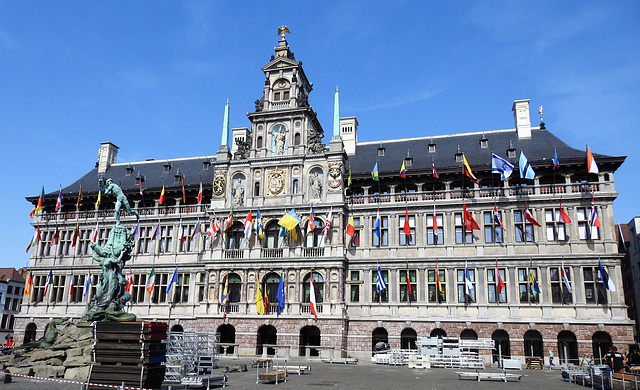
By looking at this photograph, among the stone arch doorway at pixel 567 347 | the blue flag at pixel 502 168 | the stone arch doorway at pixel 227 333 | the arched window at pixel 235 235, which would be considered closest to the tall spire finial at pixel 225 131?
the arched window at pixel 235 235

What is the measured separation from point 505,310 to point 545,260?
488 cm

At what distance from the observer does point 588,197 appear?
A: 38.8 m

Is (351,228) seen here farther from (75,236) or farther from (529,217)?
(75,236)

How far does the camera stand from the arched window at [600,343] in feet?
119

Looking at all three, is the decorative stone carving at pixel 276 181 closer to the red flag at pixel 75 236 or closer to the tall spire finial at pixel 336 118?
the tall spire finial at pixel 336 118

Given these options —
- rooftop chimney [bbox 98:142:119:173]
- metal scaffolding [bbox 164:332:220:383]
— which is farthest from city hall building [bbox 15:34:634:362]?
metal scaffolding [bbox 164:332:220:383]

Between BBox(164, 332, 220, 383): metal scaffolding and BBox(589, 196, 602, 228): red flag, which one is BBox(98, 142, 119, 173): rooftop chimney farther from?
BBox(589, 196, 602, 228): red flag

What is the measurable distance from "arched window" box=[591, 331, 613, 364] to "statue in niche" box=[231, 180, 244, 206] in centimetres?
2999

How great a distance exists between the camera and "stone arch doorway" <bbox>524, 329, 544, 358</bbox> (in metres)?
37.7

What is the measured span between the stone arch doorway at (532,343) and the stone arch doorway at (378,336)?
1041cm

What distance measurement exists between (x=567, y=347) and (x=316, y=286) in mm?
19393

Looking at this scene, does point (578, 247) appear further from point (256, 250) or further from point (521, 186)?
point (256, 250)

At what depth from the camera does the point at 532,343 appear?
37938mm

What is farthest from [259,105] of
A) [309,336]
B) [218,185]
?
[309,336]
